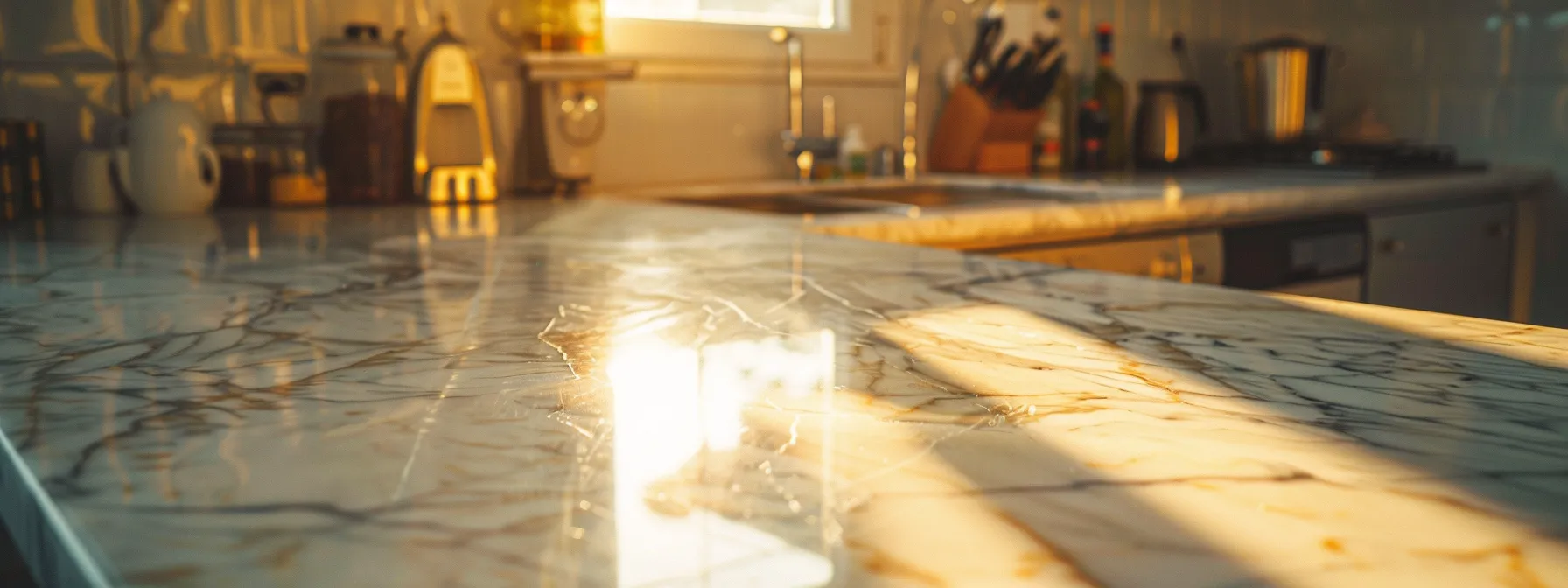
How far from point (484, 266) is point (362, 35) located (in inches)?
31.6

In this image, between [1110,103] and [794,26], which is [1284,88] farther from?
[794,26]

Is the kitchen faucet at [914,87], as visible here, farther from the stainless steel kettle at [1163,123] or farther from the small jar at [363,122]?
the small jar at [363,122]

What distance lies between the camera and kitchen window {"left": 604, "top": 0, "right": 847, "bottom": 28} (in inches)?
84.0

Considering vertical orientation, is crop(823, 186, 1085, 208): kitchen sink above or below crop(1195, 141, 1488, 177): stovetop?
below

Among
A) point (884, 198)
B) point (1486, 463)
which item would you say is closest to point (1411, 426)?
point (1486, 463)

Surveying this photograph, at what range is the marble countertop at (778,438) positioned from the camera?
0.34 metres

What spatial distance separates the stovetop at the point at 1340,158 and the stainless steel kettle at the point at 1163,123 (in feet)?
0.41

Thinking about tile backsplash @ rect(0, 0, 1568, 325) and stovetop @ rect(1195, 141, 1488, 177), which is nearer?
tile backsplash @ rect(0, 0, 1568, 325)

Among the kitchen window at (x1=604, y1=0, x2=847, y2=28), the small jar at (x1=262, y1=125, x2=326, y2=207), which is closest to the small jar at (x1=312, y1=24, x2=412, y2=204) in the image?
the small jar at (x1=262, y1=125, x2=326, y2=207)

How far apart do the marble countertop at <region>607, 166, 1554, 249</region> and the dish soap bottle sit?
0.13 ft

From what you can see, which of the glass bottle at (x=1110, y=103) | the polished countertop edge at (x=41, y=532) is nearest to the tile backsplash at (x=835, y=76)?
the glass bottle at (x=1110, y=103)

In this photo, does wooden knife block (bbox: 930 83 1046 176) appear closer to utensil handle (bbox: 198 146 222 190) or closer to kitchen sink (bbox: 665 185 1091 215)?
kitchen sink (bbox: 665 185 1091 215)

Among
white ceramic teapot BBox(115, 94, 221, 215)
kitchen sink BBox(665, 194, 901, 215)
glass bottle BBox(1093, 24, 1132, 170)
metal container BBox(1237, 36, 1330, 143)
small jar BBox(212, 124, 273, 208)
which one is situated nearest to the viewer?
white ceramic teapot BBox(115, 94, 221, 215)

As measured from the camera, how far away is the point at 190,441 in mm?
458
